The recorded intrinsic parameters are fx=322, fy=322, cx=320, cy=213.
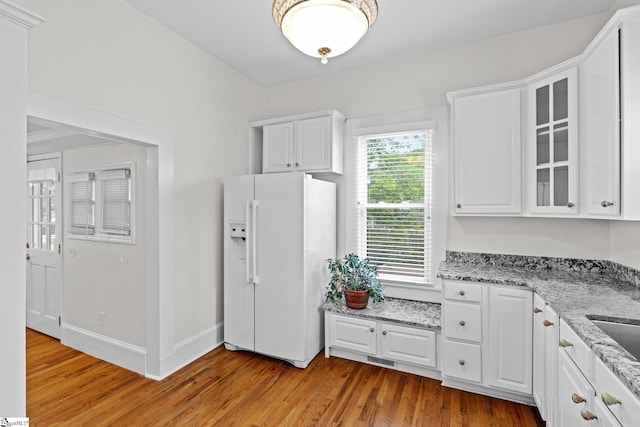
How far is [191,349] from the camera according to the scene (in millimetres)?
2893

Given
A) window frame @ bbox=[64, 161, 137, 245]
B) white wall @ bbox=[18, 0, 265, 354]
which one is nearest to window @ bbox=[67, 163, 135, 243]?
window frame @ bbox=[64, 161, 137, 245]

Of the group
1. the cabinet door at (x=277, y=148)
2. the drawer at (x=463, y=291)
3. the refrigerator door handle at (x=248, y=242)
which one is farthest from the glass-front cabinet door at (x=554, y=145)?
the refrigerator door handle at (x=248, y=242)

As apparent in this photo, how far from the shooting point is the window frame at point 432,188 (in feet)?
9.78

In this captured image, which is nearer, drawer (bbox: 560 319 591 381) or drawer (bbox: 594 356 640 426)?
drawer (bbox: 594 356 640 426)

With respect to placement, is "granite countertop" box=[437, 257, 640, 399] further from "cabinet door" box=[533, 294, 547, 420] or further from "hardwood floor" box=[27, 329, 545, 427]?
"hardwood floor" box=[27, 329, 545, 427]

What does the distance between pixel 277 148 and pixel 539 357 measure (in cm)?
282

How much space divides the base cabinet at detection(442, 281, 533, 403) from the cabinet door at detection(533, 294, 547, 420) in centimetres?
5

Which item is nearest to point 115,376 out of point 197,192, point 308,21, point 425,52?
point 197,192

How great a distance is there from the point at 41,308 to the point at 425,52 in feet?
15.9

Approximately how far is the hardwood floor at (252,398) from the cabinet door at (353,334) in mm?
160

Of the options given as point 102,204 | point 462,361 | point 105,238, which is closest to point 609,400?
point 462,361

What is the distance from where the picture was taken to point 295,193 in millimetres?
2758

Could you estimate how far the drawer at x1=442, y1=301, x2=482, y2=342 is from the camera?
2291 millimetres

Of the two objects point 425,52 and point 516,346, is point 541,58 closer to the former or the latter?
point 425,52
